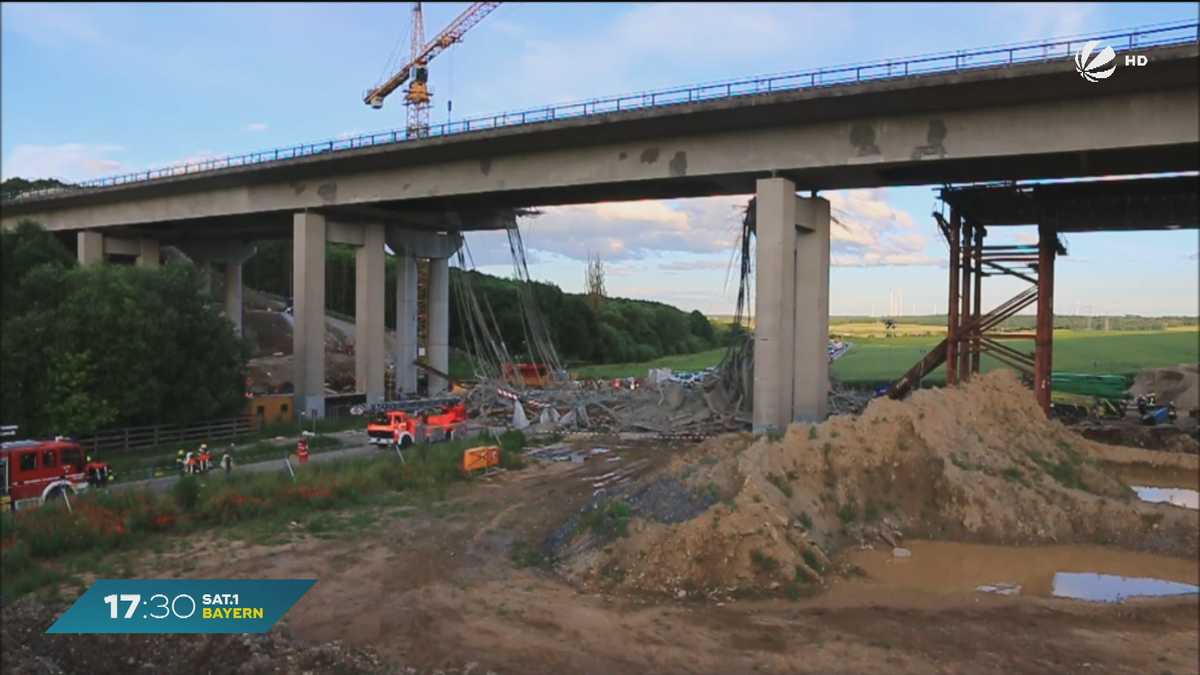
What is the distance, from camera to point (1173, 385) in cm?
4631

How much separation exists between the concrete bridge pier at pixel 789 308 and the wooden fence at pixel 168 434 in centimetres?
2292

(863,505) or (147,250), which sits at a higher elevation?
(147,250)

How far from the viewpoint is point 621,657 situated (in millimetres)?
12398

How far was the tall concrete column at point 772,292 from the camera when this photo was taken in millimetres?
32594

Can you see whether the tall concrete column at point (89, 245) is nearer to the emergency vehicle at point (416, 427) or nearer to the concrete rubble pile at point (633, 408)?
the concrete rubble pile at point (633, 408)

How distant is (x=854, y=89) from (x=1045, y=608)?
18793 millimetres

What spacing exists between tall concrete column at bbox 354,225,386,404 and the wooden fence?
9518 millimetres

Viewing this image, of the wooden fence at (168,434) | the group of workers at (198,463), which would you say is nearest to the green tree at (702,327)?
the wooden fence at (168,434)

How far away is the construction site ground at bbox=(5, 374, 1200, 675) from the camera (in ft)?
42.0

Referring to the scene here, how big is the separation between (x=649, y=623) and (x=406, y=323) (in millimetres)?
42210

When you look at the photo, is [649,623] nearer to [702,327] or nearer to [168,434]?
[168,434]

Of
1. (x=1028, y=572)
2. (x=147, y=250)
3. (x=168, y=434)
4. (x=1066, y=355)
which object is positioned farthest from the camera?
(x=147, y=250)

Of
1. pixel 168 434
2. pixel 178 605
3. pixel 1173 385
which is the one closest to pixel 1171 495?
pixel 1173 385

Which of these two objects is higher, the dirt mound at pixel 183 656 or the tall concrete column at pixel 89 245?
the tall concrete column at pixel 89 245
